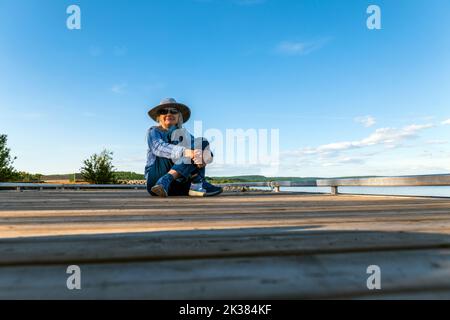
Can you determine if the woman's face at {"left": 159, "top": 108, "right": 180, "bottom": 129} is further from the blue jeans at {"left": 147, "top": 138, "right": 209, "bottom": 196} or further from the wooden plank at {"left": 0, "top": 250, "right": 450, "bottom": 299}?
the wooden plank at {"left": 0, "top": 250, "right": 450, "bottom": 299}

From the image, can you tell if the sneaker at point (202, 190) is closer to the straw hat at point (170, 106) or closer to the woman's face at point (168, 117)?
the woman's face at point (168, 117)

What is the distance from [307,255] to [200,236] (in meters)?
0.44

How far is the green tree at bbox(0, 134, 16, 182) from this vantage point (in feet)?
91.4

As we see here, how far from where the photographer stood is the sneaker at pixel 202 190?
4.86 m

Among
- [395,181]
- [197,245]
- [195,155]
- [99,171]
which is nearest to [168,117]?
[195,155]

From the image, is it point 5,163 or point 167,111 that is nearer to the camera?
point 167,111

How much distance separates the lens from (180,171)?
14.2ft

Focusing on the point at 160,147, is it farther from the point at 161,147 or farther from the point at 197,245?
the point at 197,245

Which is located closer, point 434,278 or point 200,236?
point 434,278

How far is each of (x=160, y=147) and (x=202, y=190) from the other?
3.38 feet
